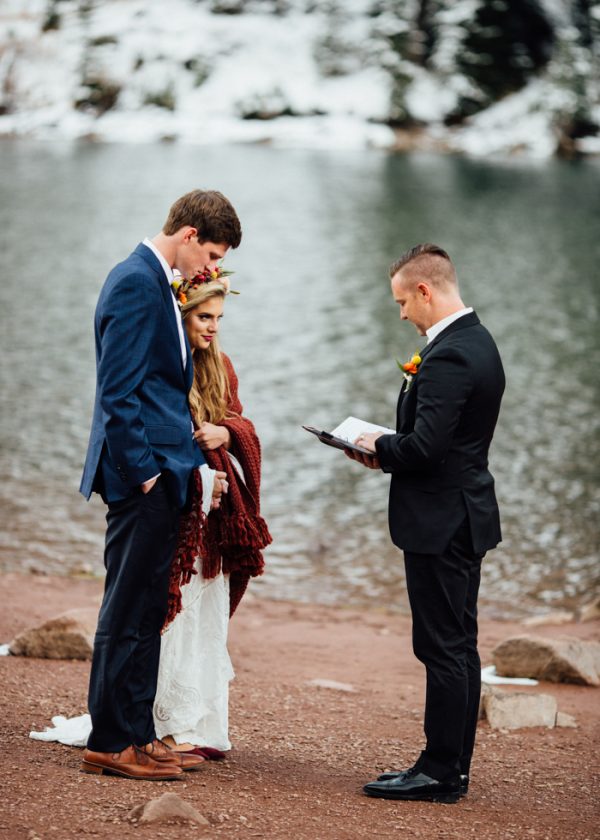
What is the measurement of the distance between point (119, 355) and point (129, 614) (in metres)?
1.17

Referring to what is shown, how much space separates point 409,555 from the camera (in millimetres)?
5348

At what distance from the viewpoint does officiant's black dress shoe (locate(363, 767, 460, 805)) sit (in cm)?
545

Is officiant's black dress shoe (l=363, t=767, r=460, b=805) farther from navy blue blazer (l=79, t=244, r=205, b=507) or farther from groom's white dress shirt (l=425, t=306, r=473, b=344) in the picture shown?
groom's white dress shirt (l=425, t=306, r=473, b=344)

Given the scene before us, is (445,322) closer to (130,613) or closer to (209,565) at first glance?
(209,565)

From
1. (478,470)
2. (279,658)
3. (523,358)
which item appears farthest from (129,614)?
(523,358)

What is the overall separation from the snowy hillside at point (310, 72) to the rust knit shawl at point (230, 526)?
90.2 meters

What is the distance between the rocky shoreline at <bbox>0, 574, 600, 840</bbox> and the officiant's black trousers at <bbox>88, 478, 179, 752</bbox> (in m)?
0.27

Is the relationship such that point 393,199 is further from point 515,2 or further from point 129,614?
point 515,2

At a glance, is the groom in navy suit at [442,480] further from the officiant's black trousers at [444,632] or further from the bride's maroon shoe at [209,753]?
the bride's maroon shoe at [209,753]

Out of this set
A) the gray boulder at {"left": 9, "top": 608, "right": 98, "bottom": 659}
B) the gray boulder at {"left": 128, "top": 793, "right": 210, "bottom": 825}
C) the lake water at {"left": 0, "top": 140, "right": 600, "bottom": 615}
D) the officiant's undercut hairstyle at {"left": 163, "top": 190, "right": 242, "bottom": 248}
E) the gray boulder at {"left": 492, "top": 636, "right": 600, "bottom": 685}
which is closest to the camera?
the gray boulder at {"left": 128, "top": 793, "right": 210, "bottom": 825}

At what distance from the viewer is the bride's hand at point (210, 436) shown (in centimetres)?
552

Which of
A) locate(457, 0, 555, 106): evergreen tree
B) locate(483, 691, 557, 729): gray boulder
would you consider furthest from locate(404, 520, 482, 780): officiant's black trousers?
locate(457, 0, 555, 106): evergreen tree

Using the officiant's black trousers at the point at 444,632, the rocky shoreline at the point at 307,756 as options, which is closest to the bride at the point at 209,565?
the rocky shoreline at the point at 307,756

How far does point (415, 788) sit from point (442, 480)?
1.45 m
